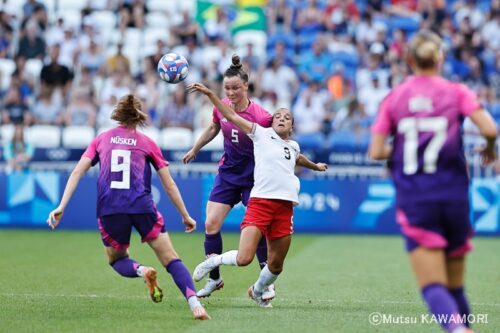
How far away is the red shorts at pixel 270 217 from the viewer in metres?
10.0

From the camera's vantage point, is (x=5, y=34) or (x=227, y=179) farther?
(x=5, y=34)

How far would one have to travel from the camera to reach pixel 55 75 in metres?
23.8

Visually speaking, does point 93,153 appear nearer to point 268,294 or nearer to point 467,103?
Result: point 268,294

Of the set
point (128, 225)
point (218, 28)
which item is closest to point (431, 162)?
point (128, 225)

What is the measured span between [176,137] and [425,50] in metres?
15.4

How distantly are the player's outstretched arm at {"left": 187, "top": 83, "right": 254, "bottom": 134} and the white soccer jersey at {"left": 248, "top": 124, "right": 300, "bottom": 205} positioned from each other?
277mm

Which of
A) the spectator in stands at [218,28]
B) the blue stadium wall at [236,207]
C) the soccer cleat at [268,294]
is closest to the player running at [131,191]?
the soccer cleat at [268,294]

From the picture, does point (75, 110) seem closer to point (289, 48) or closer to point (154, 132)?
point (154, 132)

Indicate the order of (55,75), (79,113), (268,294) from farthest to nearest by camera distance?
(55,75) → (79,113) → (268,294)

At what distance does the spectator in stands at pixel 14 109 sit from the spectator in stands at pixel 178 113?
299 cm

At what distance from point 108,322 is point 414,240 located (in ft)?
10.7

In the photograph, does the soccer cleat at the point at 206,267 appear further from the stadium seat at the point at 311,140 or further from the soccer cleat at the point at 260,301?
the stadium seat at the point at 311,140

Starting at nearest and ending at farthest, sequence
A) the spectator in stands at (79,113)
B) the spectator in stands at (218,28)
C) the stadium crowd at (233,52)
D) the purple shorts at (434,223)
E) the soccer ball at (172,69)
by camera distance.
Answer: the purple shorts at (434,223)
the soccer ball at (172,69)
the spectator in stands at (79,113)
the stadium crowd at (233,52)
the spectator in stands at (218,28)

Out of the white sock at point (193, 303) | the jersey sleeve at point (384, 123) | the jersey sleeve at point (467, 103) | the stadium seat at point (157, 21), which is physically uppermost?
the jersey sleeve at point (467, 103)
